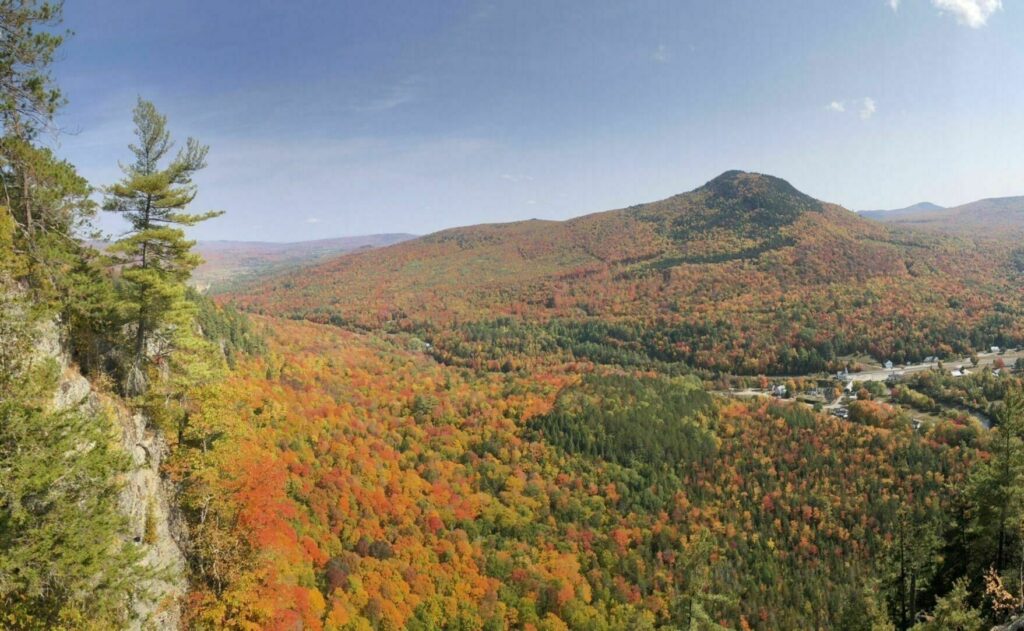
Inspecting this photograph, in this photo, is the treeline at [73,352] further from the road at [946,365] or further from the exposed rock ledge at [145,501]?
the road at [946,365]

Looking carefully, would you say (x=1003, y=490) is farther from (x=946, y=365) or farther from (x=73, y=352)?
(x=946, y=365)

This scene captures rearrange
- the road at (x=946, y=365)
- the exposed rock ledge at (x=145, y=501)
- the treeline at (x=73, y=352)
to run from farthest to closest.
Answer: the road at (x=946, y=365) < the exposed rock ledge at (x=145, y=501) < the treeline at (x=73, y=352)

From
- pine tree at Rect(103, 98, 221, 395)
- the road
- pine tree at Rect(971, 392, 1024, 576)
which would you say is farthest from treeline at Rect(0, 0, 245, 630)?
the road

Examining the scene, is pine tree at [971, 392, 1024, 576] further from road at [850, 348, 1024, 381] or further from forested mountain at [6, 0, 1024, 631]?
road at [850, 348, 1024, 381]

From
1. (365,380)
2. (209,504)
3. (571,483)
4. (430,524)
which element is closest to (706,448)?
(571,483)

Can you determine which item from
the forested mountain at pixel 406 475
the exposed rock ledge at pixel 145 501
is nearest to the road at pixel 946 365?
the forested mountain at pixel 406 475

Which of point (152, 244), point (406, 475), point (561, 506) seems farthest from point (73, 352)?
point (561, 506)

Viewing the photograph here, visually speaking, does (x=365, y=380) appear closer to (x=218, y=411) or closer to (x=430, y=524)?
(x=430, y=524)

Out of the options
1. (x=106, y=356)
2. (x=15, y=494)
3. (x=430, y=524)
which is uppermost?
(x=106, y=356)

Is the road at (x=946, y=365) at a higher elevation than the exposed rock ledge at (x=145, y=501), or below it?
below
